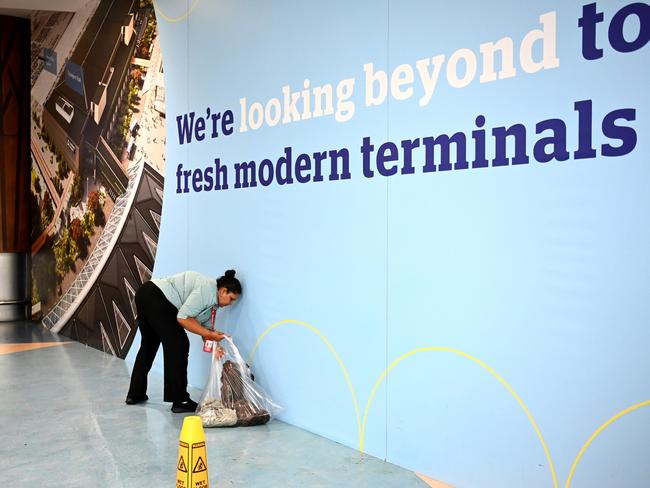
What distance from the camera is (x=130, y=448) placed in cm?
407

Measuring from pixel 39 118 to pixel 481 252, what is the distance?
6.96 meters

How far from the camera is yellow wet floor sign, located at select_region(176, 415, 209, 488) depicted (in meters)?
2.35

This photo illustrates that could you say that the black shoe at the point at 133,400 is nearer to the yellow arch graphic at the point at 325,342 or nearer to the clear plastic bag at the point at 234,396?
the clear plastic bag at the point at 234,396

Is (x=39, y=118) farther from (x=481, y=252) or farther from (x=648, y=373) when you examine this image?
(x=648, y=373)

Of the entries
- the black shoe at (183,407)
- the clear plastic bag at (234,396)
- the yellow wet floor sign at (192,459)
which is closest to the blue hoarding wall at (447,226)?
the clear plastic bag at (234,396)

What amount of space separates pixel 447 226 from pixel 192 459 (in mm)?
1766

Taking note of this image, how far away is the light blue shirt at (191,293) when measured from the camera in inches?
185

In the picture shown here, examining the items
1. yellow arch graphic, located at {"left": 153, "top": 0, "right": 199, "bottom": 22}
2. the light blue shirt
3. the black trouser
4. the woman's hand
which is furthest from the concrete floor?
yellow arch graphic, located at {"left": 153, "top": 0, "right": 199, "bottom": 22}

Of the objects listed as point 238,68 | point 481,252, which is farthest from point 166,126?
point 481,252

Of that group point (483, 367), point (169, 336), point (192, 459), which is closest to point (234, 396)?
point (169, 336)

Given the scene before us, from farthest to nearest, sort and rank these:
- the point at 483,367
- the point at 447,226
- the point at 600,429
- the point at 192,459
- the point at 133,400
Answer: the point at 133,400 → the point at 447,226 → the point at 483,367 → the point at 600,429 → the point at 192,459

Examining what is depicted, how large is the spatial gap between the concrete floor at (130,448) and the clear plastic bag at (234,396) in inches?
3.2

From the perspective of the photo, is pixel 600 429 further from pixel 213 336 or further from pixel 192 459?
pixel 213 336

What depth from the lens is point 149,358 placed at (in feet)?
16.9
